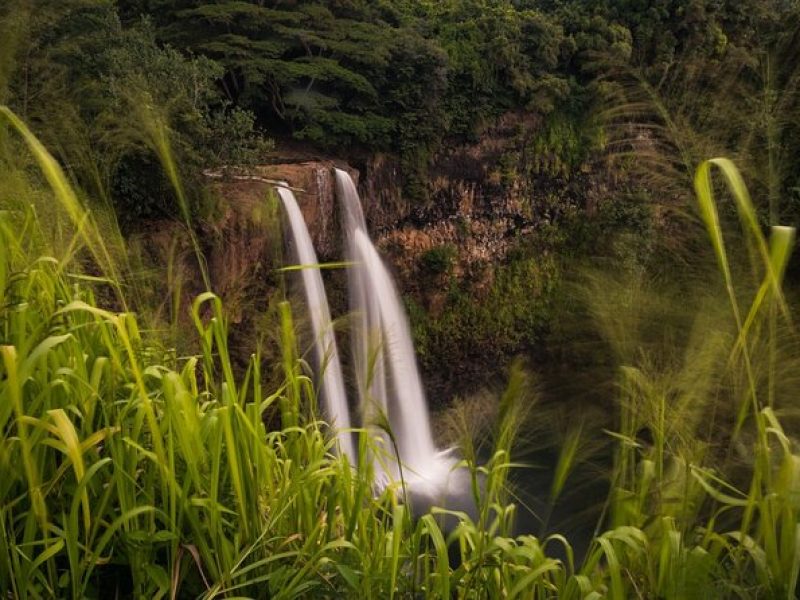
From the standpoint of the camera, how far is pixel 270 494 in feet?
4.32

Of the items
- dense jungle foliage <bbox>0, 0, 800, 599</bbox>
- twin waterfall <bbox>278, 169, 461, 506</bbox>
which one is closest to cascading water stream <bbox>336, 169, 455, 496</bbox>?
twin waterfall <bbox>278, 169, 461, 506</bbox>

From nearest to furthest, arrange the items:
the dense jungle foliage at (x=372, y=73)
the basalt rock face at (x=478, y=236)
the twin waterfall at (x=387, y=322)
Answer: the dense jungle foliage at (x=372, y=73)
the twin waterfall at (x=387, y=322)
the basalt rock face at (x=478, y=236)

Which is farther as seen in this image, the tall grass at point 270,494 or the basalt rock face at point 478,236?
the basalt rock face at point 478,236

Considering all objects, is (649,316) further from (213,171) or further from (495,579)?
(213,171)

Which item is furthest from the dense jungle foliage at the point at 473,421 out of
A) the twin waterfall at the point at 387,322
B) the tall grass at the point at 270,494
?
the twin waterfall at the point at 387,322

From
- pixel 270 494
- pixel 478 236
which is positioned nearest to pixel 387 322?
pixel 478 236

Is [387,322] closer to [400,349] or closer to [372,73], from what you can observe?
[400,349]

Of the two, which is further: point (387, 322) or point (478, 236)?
point (478, 236)

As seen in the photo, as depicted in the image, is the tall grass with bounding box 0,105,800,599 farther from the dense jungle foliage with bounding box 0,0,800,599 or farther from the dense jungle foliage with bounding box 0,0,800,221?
the dense jungle foliage with bounding box 0,0,800,221

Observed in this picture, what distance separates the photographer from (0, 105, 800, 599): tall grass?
100 cm

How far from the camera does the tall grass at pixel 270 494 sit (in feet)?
3.29

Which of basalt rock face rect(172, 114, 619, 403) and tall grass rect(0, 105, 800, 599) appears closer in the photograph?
→ tall grass rect(0, 105, 800, 599)

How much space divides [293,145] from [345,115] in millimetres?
927

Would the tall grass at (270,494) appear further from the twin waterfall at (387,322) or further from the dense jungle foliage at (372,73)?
the twin waterfall at (387,322)
